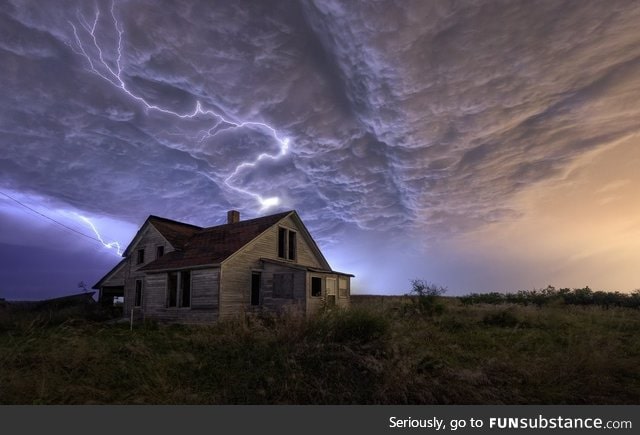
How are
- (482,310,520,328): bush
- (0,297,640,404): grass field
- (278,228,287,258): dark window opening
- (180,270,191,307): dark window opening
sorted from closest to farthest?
(0,297,640,404): grass field, (482,310,520,328): bush, (180,270,191,307): dark window opening, (278,228,287,258): dark window opening

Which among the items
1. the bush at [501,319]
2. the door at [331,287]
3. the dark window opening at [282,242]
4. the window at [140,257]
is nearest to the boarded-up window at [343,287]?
the door at [331,287]

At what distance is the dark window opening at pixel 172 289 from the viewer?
77.2 feet

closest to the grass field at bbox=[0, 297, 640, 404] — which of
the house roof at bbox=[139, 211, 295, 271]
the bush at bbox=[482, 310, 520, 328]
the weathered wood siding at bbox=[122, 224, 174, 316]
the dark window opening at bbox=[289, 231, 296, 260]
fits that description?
the bush at bbox=[482, 310, 520, 328]

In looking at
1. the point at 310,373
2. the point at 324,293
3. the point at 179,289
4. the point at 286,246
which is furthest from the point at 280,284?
the point at 310,373

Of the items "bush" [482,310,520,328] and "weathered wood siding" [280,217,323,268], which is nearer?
"bush" [482,310,520,328]

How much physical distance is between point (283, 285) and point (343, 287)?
4866 mm

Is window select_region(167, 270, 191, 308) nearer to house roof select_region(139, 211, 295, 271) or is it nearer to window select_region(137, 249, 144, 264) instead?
house roof select_region(139, 211, 295, 271)

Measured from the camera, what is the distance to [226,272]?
2117 centimetres

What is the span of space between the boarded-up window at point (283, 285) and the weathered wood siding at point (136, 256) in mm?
8436

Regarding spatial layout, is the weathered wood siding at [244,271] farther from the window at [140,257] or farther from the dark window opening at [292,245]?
the window at [140,257]

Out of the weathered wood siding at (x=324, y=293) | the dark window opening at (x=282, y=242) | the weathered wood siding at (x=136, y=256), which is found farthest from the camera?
the weathered wood siding at (x=136, y=256)

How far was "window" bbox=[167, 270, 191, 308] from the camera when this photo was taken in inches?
893

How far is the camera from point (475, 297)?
43.8 m

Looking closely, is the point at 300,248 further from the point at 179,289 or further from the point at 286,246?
the point at 179,289
